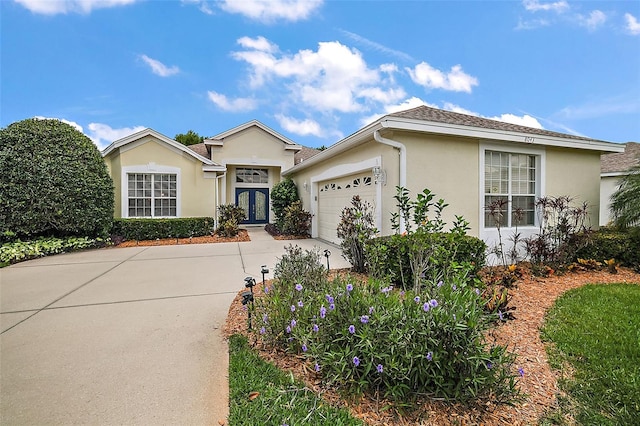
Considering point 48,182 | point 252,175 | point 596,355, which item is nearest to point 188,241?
point 48,182

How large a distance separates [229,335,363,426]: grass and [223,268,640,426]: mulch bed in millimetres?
112

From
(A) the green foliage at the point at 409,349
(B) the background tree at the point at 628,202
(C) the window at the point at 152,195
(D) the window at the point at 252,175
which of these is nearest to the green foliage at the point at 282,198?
(D) the window at the point at 252,175

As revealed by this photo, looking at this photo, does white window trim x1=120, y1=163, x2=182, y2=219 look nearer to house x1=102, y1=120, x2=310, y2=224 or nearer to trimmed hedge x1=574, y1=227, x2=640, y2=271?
house x1=102, y1=120, x2=310, y2=224

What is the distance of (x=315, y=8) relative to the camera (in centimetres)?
851

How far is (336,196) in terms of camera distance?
10164 millimetres

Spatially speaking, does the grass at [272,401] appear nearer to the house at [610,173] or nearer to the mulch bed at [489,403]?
the mulch bed at [489,403]

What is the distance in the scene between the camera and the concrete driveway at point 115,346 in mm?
2265

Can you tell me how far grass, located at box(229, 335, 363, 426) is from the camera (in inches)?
80.4

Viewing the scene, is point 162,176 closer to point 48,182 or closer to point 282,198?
point 48,182

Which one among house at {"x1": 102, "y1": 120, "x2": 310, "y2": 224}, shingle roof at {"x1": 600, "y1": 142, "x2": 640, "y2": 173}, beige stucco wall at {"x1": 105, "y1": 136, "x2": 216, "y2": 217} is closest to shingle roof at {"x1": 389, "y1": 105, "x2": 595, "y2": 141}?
shingle roof at {"x1": 600, "y1": 142, "x2": 640, "y2": 173}

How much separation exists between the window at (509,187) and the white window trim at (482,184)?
0.09 metres

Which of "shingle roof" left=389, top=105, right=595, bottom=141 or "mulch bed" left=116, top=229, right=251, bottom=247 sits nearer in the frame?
"shingle roof" left=389, top=105, right=595, bottom=141

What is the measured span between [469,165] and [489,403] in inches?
236

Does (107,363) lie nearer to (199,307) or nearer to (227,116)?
(199,307)
